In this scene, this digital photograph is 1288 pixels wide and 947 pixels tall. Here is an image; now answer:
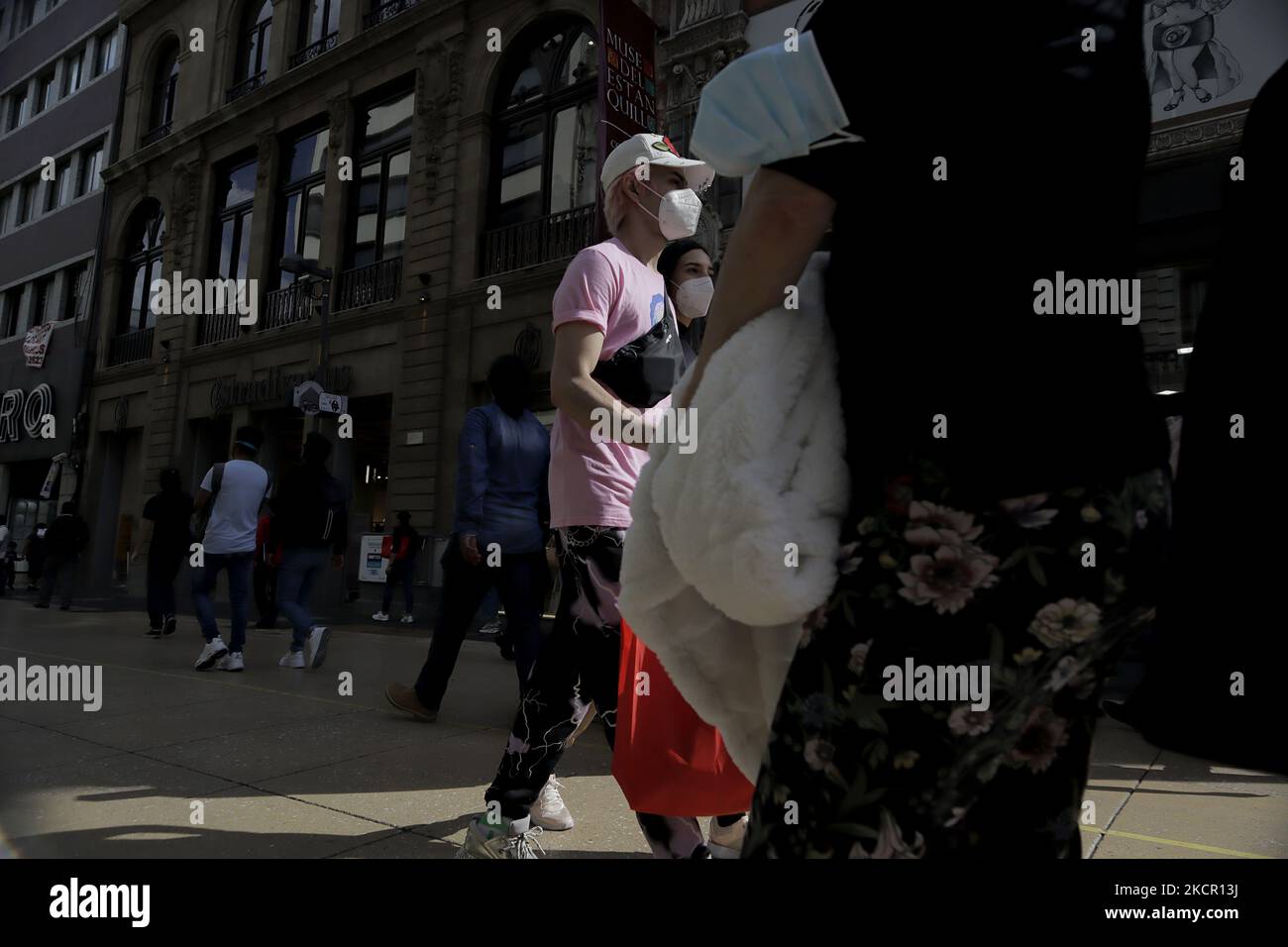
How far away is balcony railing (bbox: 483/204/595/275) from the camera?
13.1 meters

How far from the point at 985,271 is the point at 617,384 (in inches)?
49.5

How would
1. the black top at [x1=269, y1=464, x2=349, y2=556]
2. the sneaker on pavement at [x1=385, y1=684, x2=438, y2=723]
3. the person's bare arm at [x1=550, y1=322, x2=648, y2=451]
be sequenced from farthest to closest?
the black top at [x1=269, y1=464, x2=349, y2=556]
the sneaker on pavement at [x1=385, y1=684, x2=438, y2=723]
the person's bare arm at [x1=550, y1=322, x2=648, y2=451]

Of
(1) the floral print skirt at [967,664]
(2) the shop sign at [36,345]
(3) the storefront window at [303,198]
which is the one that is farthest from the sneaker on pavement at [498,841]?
(3) the storefront window at [303,198]

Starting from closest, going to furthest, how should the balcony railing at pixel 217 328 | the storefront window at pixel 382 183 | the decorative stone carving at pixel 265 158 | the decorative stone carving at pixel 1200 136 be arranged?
the decorative stone carving at pixel 1200 136, the storefront window at pixel 382 183, the decorative stone carving at pixel 265 158, the balcony railing at pixel 217 328

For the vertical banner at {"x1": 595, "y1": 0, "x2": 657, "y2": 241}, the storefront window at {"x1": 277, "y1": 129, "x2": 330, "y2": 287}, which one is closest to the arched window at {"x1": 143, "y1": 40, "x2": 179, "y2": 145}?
the storefront window at {"x1": 277, "y1": 129, "x2": 330, "y2": 287}

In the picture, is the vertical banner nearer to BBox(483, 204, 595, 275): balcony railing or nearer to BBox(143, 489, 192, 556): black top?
BBox(483, 204, 595, 275): balcony railing

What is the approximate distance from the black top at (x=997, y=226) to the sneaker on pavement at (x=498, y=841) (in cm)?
147

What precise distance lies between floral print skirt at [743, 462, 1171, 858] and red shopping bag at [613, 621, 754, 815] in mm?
776

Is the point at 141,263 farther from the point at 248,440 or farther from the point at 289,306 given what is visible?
the point at 248,440

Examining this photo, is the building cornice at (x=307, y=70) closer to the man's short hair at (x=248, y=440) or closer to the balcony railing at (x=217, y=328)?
the balcony railing at (x=217, y=328)

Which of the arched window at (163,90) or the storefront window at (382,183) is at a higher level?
the arched window at (163,90)

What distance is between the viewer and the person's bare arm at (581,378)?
193 cm

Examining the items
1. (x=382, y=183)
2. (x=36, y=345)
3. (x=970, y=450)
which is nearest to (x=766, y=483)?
(x=970, y=450)

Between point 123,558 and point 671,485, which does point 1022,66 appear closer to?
point 671,485
